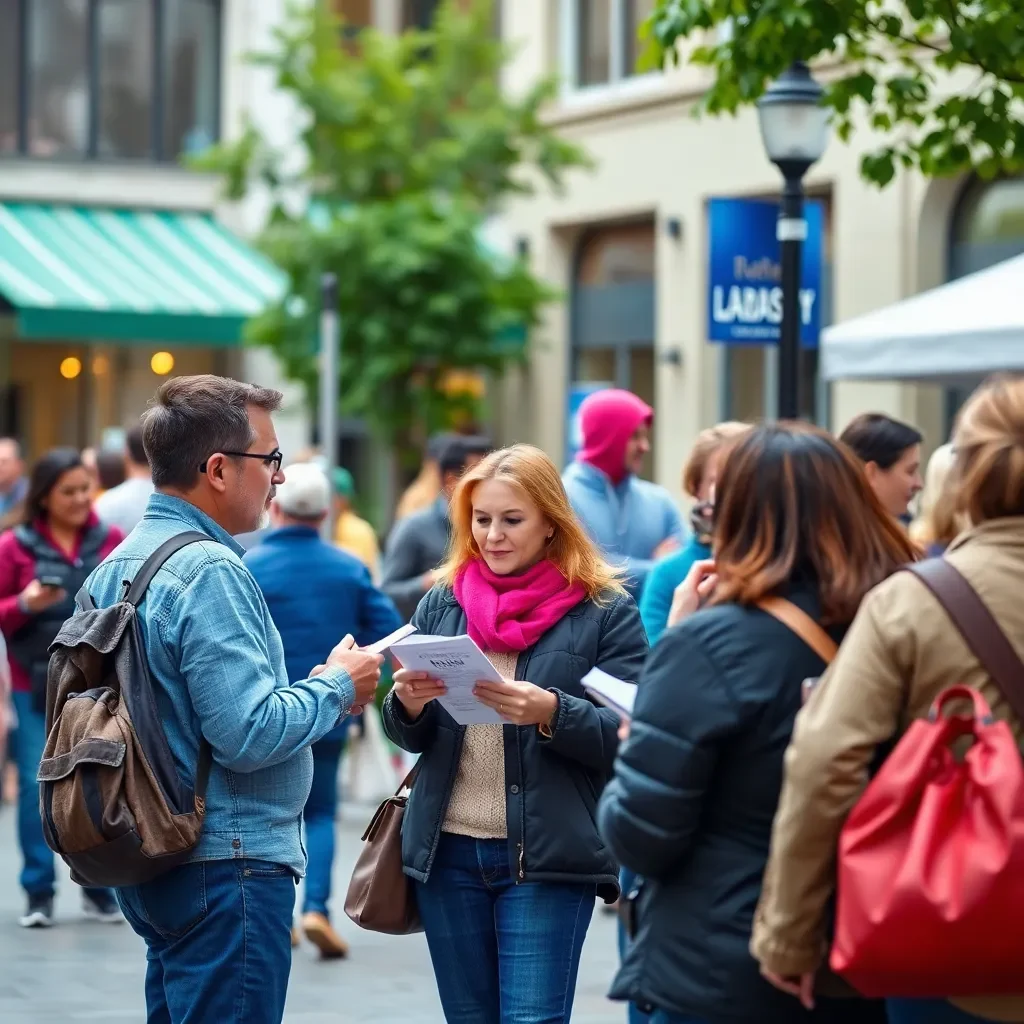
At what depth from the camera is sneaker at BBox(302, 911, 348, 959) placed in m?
8.52

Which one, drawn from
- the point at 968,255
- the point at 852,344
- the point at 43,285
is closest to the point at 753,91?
the point at 852,344

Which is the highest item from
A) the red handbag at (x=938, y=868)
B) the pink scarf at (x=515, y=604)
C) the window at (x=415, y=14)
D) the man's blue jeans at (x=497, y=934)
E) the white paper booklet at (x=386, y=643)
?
the window at (x=415, y=14)

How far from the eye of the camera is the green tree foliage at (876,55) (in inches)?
315

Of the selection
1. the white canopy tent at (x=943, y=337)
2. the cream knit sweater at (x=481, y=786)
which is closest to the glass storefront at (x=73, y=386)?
the white canopy tent at (x=943, y=337)

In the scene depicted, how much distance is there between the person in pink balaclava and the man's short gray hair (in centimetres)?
418

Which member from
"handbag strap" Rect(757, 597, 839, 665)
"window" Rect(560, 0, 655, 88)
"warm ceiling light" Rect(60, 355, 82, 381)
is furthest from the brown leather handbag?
"warm ceiling light" Rect(60, 355, 82, 381)

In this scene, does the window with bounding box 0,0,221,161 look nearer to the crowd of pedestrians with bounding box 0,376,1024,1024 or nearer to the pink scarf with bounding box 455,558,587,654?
the crowd of pedestrians with bounding box 0,376,1024,1024

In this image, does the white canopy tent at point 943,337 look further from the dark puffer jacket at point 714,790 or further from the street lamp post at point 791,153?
the dark puffer jacket at point 714,790

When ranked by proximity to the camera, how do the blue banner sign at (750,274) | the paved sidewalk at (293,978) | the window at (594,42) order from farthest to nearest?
the window at (594,42)
the blue banner sign at (750,274)
the paved sidewalk at (293,978)

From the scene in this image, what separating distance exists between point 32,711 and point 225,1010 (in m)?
5.23

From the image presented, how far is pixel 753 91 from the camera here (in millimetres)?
8758

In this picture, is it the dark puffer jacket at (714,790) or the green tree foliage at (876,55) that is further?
the green tree foliage at (876,55)

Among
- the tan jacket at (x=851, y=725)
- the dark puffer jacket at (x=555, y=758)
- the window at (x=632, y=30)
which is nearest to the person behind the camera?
the tan jacket at (x=851, y=725)

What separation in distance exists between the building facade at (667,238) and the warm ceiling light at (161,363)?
5.48 meters
